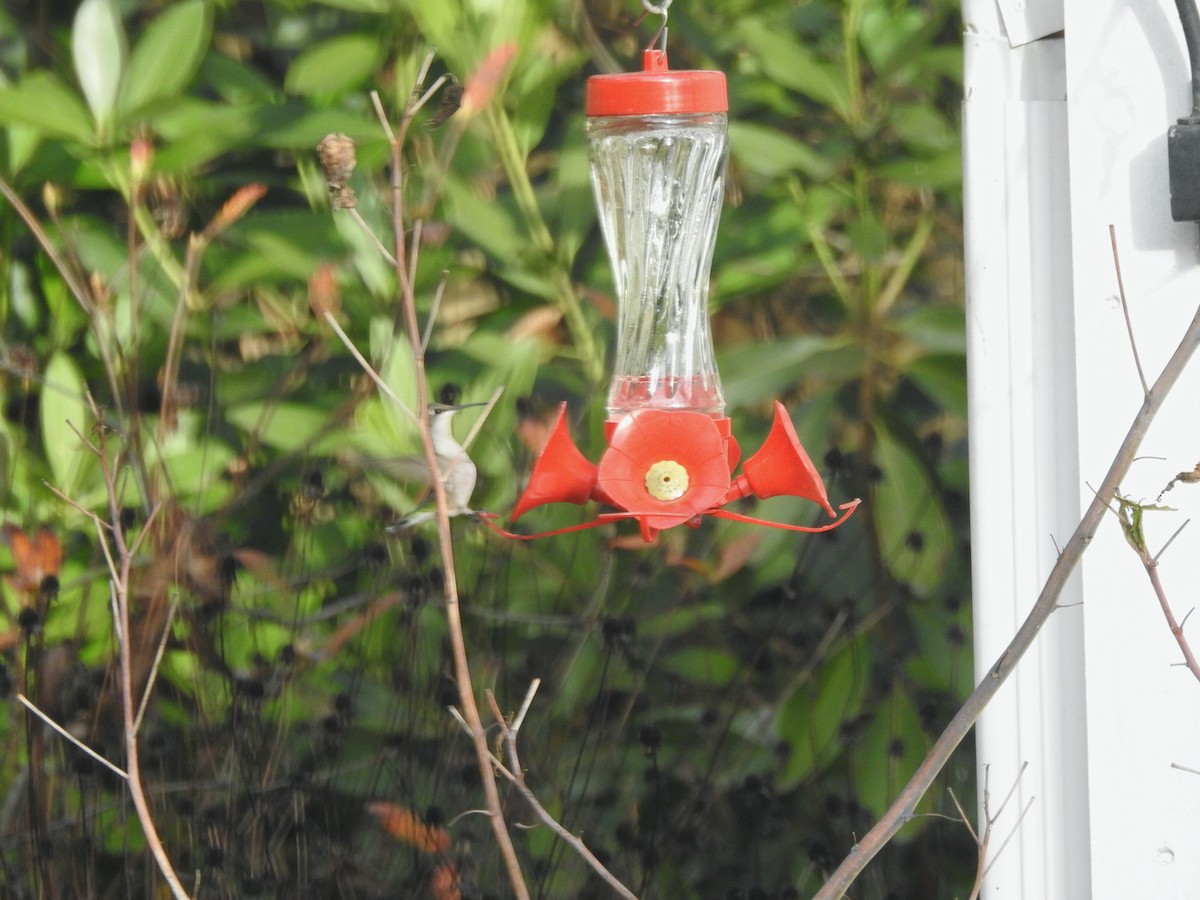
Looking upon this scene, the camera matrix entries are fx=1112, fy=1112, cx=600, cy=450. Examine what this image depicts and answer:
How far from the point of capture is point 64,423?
1.30 meters

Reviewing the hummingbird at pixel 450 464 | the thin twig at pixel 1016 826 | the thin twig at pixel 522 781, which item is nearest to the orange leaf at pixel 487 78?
the hummingbird at pixel 450 464

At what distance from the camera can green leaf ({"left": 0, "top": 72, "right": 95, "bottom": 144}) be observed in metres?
1.21

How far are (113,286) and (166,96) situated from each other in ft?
0.80

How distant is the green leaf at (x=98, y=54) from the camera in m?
1.24

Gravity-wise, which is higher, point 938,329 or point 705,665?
point 938,329

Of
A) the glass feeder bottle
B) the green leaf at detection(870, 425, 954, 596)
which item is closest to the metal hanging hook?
the glass feeder bottle

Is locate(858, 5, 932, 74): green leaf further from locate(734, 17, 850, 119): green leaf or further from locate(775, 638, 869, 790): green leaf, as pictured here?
locate(775, 638, 869, 790): green leaf

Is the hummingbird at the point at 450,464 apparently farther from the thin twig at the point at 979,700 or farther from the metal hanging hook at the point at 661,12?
the thin twig at the point at 979,700

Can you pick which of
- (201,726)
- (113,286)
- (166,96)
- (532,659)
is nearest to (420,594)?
(532,659)

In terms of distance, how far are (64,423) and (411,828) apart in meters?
0.64

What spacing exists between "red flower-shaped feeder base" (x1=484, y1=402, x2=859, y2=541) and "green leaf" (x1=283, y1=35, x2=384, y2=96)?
0.68 meters

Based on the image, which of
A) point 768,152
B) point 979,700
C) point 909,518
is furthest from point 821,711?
point 979,700

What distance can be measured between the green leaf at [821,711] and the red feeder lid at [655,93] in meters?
0.78

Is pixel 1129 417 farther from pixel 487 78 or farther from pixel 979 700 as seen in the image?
pixel 487 78
